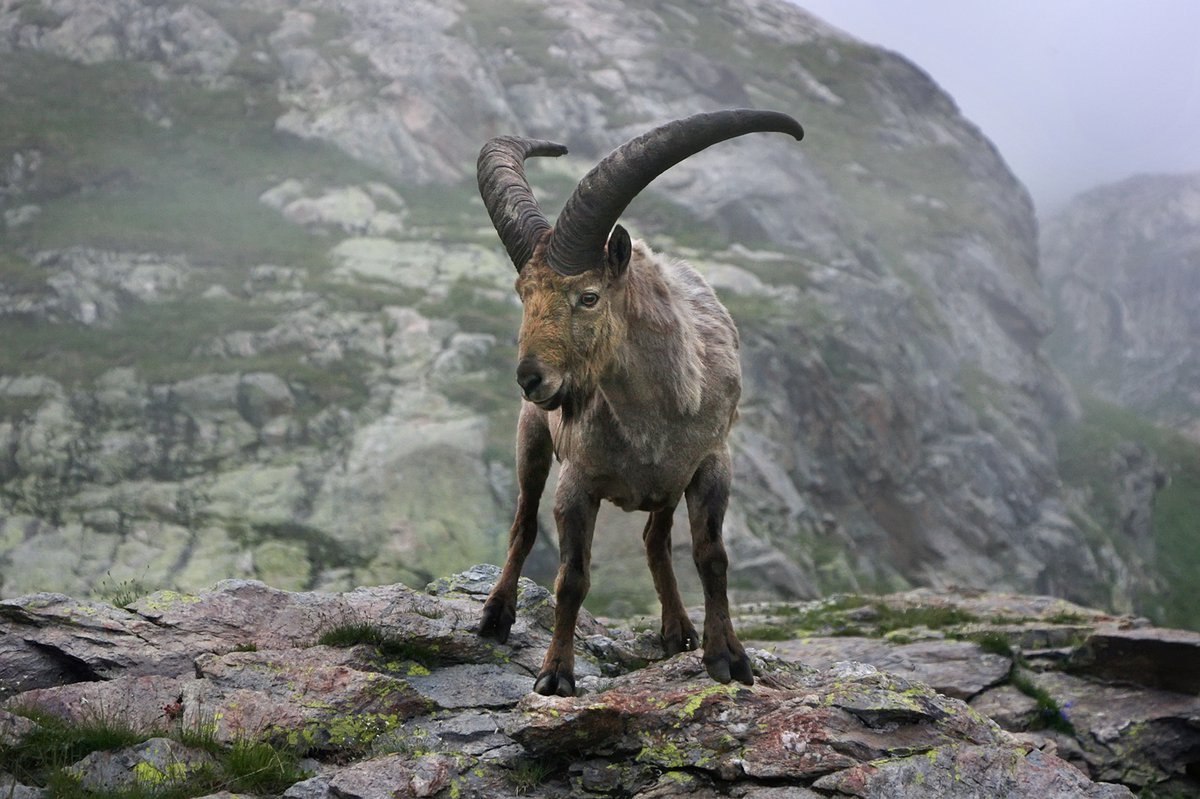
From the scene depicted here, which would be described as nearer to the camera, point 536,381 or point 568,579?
point 536,381

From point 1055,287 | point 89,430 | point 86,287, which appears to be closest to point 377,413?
point 89,430

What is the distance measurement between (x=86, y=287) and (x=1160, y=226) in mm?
145661

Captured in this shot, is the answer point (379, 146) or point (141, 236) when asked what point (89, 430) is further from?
point (379, 146)

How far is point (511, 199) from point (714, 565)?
3612mm

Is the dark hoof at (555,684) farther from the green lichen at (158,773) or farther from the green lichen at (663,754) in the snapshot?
the green lichen at (158,773)

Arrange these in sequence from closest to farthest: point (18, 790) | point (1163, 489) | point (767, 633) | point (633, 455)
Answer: point (18, 790), point (633, 455), point (767, 633), point (1163, 489)

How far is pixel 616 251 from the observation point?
8.55 meters

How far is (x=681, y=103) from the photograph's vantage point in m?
74.2

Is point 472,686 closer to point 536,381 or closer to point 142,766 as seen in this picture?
point 142,766

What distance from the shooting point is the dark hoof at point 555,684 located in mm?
8508

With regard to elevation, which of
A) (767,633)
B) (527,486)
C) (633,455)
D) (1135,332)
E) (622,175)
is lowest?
(1135,332)

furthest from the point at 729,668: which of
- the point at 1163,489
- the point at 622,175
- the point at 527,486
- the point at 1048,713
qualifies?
the point at 1163,489

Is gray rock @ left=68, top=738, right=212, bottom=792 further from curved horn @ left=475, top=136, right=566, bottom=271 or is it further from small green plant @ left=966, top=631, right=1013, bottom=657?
small green plant @ left=966, top=631, right=1013, bottom=657

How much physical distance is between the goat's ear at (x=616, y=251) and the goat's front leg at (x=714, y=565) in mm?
1966
